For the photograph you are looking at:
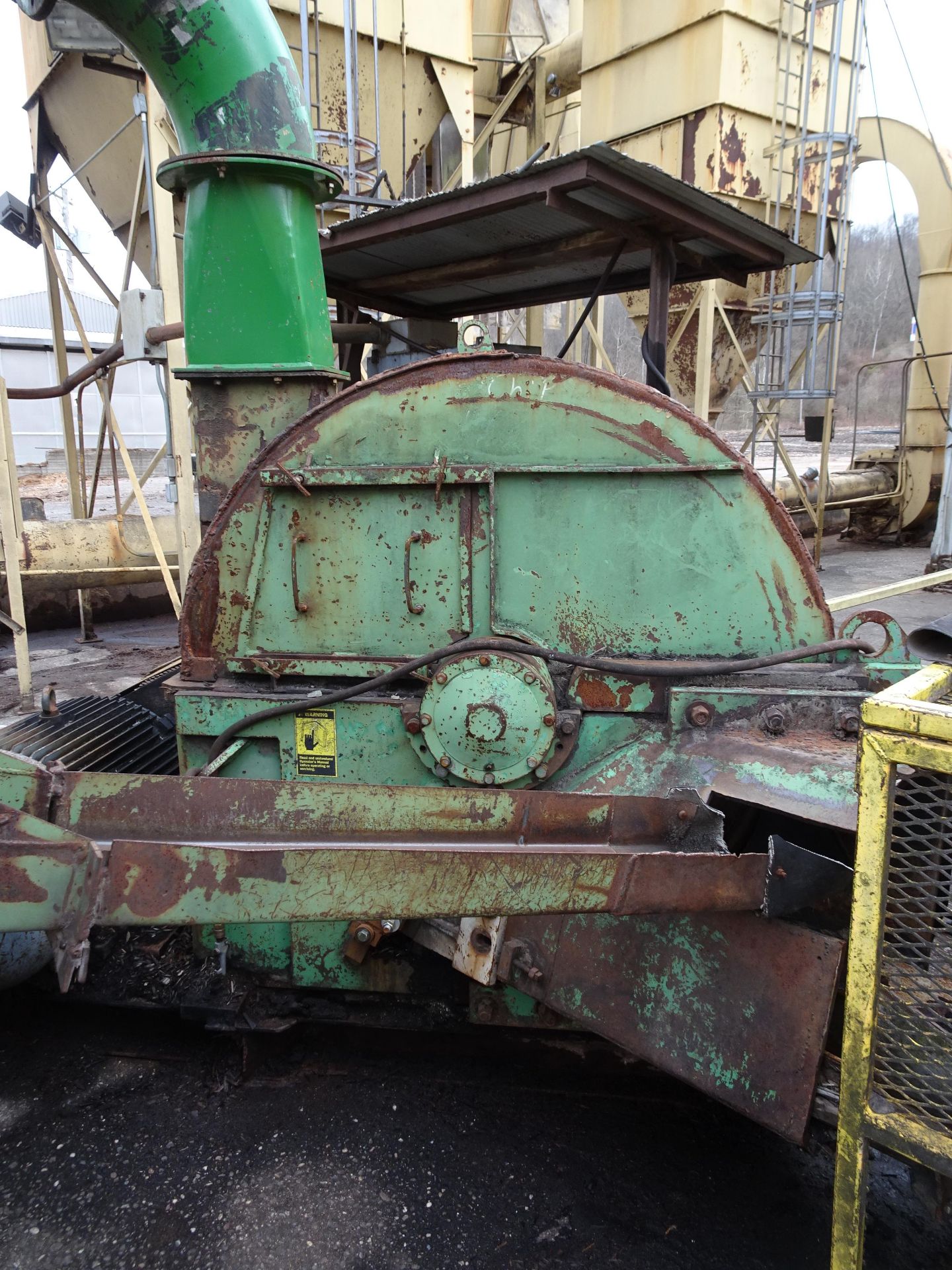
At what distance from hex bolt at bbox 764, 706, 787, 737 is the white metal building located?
22.3 metres

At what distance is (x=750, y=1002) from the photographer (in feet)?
7.06

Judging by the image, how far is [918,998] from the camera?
172 cm

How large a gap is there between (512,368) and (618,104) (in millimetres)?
7366

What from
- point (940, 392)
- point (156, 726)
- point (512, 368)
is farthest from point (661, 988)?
point (940, 392)

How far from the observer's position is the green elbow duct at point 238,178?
2.74m

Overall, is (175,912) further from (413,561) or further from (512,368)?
(512,368)

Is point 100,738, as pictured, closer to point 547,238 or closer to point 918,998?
point 547,238

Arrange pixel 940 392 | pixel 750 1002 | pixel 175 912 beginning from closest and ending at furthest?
1. pixel 175 912
2. pixel 750 1002
3. pixel 940 392

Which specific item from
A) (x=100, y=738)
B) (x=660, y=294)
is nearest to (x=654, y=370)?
(x=660, y=294)

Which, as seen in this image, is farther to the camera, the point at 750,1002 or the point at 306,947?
the point at 306,947

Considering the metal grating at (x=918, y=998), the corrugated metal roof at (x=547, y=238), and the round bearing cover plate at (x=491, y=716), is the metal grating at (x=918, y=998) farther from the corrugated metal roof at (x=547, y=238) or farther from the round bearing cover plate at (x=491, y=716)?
the corrugated metal roof at (x=547, y=238)

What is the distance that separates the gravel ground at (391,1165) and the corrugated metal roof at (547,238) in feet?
8.98

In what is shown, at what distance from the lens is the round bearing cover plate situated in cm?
255

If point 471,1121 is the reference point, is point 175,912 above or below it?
above
